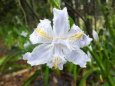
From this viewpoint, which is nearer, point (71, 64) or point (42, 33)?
point (42, 33)

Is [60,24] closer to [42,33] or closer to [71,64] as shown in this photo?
[42,33]

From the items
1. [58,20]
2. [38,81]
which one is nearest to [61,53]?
[58,20]

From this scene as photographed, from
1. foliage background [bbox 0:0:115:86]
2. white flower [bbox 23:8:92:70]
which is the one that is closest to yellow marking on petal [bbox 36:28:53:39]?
white flower [bbox 23:8:92:70]

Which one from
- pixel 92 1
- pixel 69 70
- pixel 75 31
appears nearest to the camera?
pixel 75 31

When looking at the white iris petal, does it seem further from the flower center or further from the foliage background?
the foliage background

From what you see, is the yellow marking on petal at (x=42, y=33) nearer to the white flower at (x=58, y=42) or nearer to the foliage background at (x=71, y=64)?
the white flower at (x=58, y=42)

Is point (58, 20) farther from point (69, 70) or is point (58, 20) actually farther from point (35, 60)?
point (69, 70)

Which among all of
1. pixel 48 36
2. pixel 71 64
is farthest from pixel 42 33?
pixel 71 64

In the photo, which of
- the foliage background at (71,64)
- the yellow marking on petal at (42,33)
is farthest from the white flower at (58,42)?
the foliage background at (71,64)
